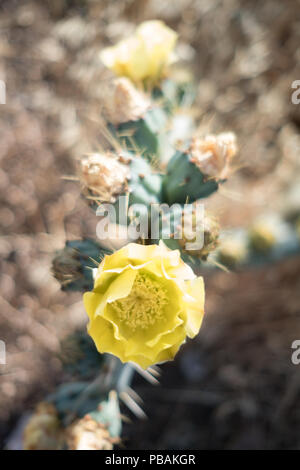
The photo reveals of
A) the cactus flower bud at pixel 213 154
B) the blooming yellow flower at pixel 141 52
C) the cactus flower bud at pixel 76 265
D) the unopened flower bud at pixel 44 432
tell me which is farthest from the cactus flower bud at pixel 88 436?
the blooming yellow flower at pixel 141 52

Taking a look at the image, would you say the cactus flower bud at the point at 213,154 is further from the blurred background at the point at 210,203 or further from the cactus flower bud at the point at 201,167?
the blurred background at the point at 210,203

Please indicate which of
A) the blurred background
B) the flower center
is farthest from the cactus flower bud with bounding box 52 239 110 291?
the blurred background

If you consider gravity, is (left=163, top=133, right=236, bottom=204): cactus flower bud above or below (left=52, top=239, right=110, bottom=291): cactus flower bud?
above

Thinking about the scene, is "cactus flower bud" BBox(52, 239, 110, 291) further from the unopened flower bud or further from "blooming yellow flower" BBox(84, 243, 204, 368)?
the unopened flower bud

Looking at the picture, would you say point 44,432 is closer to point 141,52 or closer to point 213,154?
point 213,154

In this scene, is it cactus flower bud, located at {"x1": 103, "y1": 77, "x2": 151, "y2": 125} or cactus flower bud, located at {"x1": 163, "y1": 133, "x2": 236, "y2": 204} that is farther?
cactus flower bud, located at {"x1": 103, "y1": 77, "x2": 151, "y2": 125}

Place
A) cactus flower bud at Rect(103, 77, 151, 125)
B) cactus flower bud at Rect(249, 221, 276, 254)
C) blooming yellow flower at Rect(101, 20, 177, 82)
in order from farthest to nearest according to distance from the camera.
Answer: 1. cactus flower bud at Rect(249, 221, 276, 254)
2. blooming yellow flower at Rect(101, 20, 177, 82)
3. cactus flower bud at Rect(103, 77, 151, 125)

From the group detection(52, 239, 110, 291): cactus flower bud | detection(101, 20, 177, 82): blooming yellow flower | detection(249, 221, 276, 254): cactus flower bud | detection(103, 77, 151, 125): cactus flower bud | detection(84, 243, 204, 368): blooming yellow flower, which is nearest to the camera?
detection(84, 243, 204, 368): blooming yellow flower

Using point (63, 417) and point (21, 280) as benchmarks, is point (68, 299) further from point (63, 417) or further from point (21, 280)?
point (63, 417)

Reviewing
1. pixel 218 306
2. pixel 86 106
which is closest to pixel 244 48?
pixel 86 106
